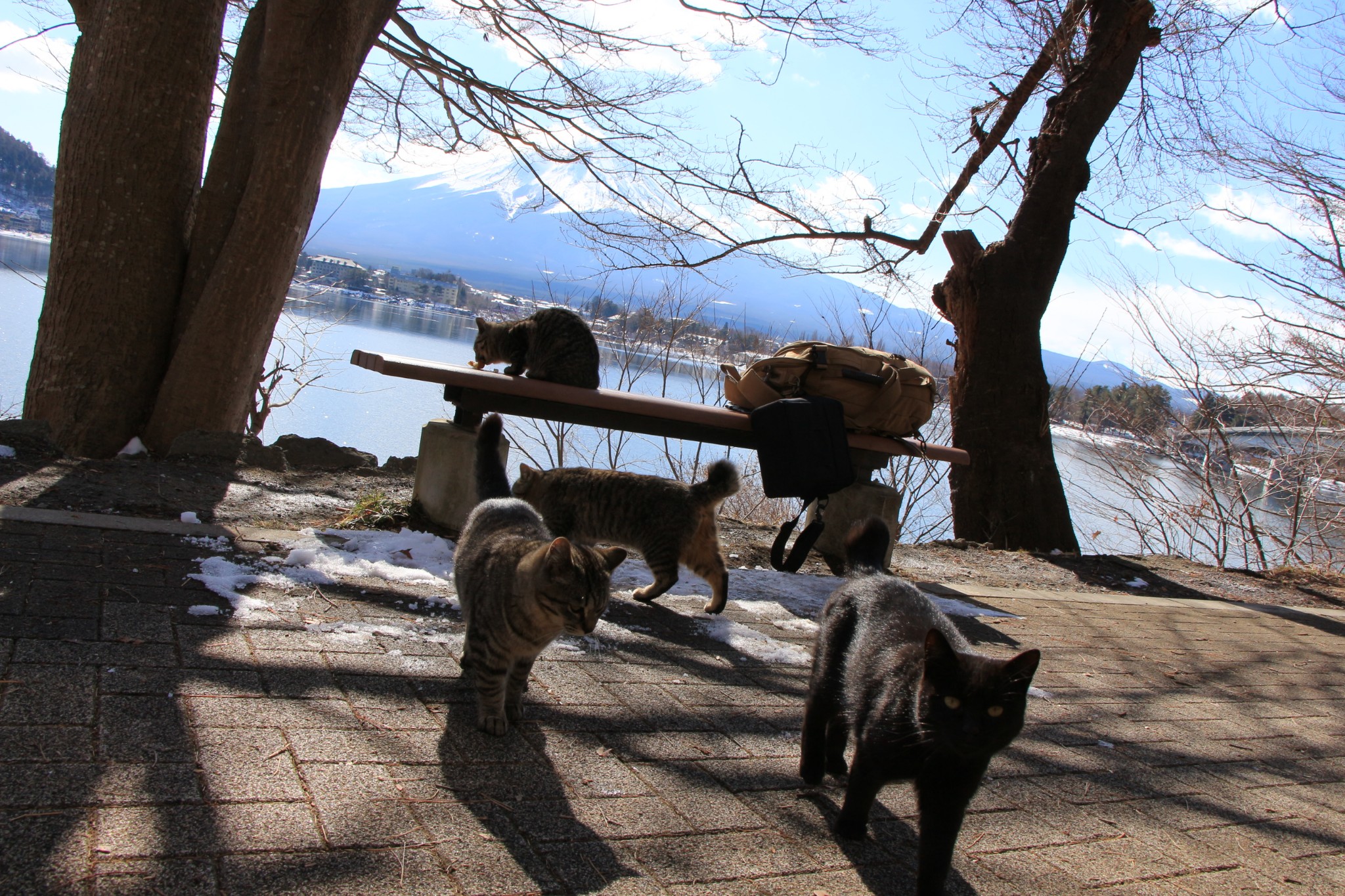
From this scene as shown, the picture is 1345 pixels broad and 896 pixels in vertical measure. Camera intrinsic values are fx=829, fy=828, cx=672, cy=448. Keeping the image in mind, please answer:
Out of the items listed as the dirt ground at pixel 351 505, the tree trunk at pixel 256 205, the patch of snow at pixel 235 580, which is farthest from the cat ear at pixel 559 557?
the tree trunk at pixel 256 205

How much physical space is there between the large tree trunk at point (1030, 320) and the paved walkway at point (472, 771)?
4.51m

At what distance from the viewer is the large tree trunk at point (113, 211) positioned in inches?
214

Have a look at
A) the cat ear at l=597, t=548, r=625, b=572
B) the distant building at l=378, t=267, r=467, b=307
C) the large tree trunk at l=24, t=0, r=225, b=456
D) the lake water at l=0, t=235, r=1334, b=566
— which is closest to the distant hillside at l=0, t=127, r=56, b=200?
the lake water at l=0, t=235, r=1334, b=566

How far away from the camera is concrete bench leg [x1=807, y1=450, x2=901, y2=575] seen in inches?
225

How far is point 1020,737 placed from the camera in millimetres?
3314

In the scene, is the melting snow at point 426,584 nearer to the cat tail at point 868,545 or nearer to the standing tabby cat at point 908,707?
the cat tail at point 868,545

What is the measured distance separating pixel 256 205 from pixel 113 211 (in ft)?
2.87

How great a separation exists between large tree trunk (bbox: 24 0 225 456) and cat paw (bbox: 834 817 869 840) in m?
5.42

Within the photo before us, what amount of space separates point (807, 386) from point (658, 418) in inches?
39.7

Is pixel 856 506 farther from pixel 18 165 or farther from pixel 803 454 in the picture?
pixel 18 165

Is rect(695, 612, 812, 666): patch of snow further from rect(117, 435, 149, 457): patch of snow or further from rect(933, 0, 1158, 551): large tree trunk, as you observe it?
rect(933, 0, 1158, 551): large tree trunk

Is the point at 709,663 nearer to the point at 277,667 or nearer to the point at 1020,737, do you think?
the point at 1020,737

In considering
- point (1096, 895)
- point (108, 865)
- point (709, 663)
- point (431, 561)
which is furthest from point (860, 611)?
point (431, 561)

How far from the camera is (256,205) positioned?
568cm
